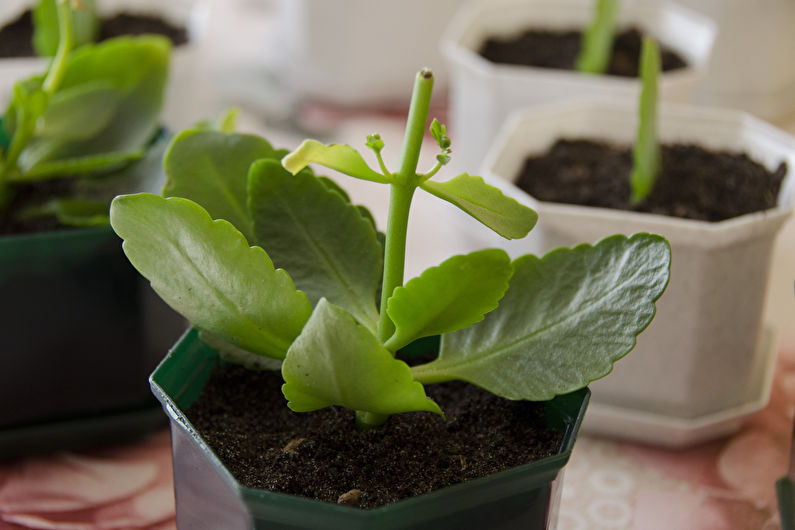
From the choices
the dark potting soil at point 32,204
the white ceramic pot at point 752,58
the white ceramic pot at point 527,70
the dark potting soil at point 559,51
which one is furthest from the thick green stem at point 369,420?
the white ceramic pot at point 752,58

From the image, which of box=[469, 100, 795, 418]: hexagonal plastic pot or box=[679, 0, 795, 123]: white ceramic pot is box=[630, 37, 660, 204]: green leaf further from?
box=[679, 0, 795, 123]: white ceramic pot

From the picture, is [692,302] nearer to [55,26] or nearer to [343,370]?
[343,370]

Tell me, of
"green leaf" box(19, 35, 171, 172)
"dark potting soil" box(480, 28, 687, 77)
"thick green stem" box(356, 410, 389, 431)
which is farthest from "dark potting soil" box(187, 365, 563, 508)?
"dark potting soil" box(480, 28, 687, 77)

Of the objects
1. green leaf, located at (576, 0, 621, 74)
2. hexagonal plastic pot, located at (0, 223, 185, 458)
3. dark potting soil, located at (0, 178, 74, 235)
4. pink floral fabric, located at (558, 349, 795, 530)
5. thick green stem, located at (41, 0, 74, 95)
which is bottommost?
pink floral fabric, located at (558, 349, 795, 530)

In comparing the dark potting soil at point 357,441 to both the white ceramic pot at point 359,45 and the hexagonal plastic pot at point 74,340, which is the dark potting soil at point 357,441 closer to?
the hexagonal plastic pot at point 74,340

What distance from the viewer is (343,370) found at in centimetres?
32

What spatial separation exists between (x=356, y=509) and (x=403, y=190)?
4.2 inches

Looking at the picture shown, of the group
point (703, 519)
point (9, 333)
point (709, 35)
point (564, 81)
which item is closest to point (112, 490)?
point (9, 333)

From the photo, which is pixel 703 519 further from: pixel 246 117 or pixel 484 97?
pixel 246 117

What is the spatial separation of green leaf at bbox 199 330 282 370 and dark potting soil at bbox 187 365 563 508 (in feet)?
0.05

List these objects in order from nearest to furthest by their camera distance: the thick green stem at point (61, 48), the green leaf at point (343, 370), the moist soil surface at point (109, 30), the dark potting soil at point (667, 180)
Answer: the green leaf at point (343, 370), the thick green stem at point (61, 48), the dark potting soil at point (667, 180), the moist soil surface at point (109, 30)

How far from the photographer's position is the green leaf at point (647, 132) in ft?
1.73

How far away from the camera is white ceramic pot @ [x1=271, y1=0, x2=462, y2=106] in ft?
3.11

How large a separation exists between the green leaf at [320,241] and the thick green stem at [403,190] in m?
0.03
